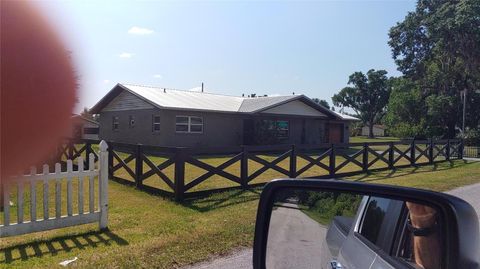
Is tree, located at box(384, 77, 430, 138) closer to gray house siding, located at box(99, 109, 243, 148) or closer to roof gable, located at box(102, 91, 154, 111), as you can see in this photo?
gray house siding, located at box(99, 109, 243, 148)

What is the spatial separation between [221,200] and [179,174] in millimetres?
1085

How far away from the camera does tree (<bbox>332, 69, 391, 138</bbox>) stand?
75.4 m

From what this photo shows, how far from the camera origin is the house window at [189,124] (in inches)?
945

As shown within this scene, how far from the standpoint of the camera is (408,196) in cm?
171

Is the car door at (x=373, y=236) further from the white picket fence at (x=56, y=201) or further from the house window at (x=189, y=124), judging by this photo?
the house window at (x=189, y=124)

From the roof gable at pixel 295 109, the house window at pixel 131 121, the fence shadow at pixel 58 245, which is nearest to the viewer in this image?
the fence shadow at pixel 58 245

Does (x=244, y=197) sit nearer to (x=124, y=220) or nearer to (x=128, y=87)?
(x=124, y=220)

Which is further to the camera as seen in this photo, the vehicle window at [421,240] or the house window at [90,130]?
the house window at [90,130]

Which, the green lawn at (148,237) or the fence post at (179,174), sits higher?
the fence post at (179,174)

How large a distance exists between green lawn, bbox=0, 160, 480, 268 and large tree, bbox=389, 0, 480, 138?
2806 cm

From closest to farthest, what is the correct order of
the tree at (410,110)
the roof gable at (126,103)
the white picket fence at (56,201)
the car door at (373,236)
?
the car door at (373,236), the white picket fence at (56,201), the roof gable at (126,103), the tree at (410,110)

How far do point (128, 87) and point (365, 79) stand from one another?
194ft

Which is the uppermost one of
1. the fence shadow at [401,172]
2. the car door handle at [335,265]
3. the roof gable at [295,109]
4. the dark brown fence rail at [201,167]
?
the roof gable at [295,109]

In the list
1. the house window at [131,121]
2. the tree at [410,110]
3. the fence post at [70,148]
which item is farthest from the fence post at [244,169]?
the tree at [410,110]
